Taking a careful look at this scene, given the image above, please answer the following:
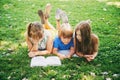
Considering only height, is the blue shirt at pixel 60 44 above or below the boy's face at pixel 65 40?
below

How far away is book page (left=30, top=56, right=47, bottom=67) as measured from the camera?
5.66 m

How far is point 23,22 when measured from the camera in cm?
893

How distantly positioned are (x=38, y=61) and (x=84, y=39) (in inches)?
42.3

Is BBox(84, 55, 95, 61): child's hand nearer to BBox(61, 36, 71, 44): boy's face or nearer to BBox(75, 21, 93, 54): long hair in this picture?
BBox(75, 21, 93, 54): long hair

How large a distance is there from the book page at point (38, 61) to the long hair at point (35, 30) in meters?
0.53

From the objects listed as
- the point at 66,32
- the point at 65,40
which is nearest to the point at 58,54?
the point at 65,40

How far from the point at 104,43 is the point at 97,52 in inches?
35.8

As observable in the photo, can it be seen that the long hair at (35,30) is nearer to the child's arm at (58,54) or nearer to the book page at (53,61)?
the child's arm at (58,54)

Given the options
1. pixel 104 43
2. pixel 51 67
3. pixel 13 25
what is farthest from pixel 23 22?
pixel 51 67

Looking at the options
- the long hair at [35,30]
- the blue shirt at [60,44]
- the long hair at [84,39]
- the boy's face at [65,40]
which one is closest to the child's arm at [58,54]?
the blue shirt at [60,44]

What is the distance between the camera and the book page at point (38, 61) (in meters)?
5.66

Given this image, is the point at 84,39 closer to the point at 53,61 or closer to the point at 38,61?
the point at 53,61

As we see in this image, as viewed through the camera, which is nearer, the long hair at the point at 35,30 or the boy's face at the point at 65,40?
the long hair at the point at 35,30

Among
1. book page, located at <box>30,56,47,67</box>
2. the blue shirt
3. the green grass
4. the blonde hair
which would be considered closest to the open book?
book page, located at <box>30,56,47,67</box>
